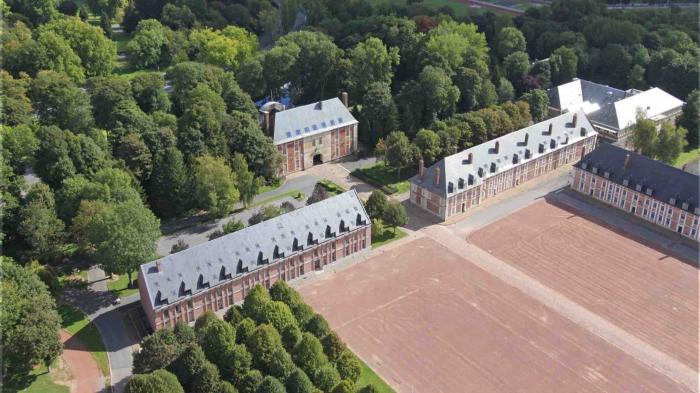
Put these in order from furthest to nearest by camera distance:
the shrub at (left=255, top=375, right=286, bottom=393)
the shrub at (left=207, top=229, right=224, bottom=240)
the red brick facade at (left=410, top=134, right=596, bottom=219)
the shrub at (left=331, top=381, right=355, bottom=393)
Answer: the red brick facade at (left=410, top=134, right=596, bottom=219) < the shrub at (left=207, top=229, right=224, bottom=240) < the shrub at (left=331, top=381, right=355, bottom=393) < the shrub at (left=255, top=375, right=286, bottom=393)

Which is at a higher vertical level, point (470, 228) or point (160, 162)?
point (160, 162)

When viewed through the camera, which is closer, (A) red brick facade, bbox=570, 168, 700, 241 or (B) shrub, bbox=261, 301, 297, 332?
(B) shrub, bbox=261, 301, 297, 332

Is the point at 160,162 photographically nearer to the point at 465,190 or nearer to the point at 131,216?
the point at 131,216

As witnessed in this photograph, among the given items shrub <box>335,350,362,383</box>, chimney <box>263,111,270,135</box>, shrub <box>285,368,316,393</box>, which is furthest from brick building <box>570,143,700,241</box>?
shrub <box>285,368,316,393</box>

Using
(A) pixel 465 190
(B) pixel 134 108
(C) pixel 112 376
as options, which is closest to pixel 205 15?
(B) pixel 134 108

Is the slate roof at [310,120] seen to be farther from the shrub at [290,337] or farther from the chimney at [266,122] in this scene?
the shrub at [290,337]

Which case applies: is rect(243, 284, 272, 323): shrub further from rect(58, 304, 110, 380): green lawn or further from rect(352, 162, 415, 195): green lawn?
rect(352, 162, 415, 195): green lawn
